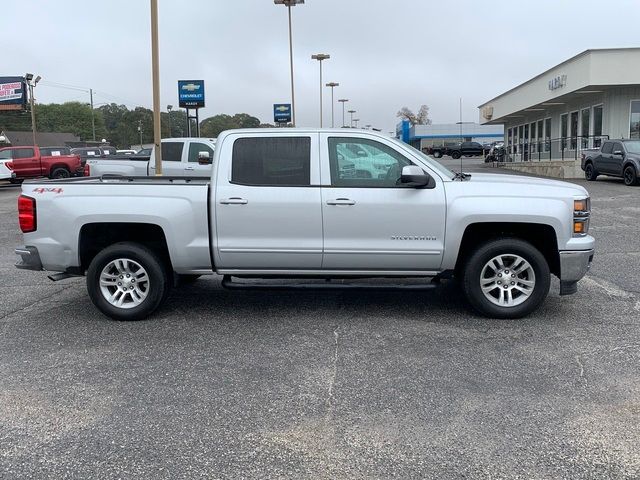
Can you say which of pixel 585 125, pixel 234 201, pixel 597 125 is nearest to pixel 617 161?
pixel 597 125

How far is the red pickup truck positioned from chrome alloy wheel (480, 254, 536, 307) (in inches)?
1018

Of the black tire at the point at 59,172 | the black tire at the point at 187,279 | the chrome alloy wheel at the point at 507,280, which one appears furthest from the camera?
the black tire at the point at 59,172

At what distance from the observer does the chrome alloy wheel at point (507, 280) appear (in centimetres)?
586

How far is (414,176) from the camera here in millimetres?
5559

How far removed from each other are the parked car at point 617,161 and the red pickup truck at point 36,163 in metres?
22.6

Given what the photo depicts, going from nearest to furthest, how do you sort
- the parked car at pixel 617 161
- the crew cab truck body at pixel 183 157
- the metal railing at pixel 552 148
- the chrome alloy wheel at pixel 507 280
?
the chrome alloy wheel at pixel 507 280, the crew cab truck body at pixel 183 157, the parked car at pixel 617 161, the metal railing at pixel 552 148

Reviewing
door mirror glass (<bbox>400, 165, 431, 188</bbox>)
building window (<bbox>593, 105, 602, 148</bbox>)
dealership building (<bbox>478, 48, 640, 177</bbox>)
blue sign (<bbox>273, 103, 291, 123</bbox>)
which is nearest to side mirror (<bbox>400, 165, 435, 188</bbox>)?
door mirror glass (<bbox>400, 165, 431, 188</bbox>)

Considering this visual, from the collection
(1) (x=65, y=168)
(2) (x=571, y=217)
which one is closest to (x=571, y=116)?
(1) (x=65, y=168)

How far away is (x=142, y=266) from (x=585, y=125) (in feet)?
96.6

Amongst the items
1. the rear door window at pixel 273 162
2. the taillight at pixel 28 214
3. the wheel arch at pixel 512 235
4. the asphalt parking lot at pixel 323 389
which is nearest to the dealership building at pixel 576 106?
the asphalt parking lot at pixel 323 389

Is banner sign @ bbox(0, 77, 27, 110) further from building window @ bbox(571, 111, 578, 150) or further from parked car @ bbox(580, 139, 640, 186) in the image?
parked car @ bbox(580, 139, 640, 186)

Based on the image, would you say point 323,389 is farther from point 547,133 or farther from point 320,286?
point 547,133

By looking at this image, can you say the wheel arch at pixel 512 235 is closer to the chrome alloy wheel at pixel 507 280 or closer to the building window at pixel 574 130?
the chrome alloy wheel at pixel 507 280

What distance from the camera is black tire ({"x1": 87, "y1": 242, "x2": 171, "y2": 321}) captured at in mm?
5996
